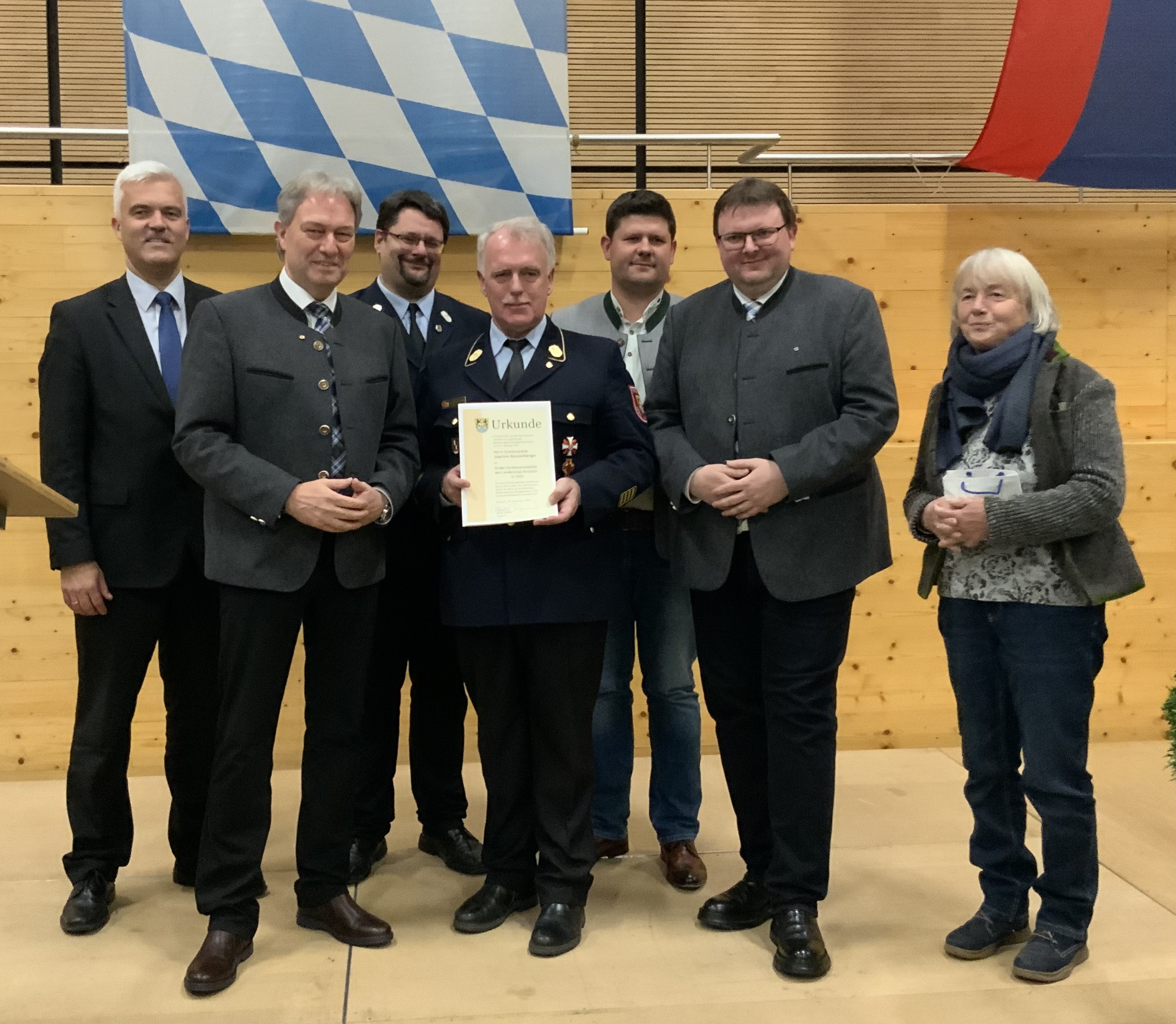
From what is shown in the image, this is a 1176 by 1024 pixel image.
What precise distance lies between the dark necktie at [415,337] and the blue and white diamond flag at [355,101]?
0.87 meters

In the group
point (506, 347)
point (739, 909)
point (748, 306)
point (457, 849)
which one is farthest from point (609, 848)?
point (748, 306)

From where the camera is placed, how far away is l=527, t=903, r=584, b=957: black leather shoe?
2486 millimetres

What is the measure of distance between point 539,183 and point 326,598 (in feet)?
6.28

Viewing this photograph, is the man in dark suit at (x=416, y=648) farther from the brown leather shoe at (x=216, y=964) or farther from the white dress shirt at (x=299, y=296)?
the brown leather shoe at (x=216, y=964)

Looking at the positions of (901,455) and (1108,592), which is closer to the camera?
(1108,592)

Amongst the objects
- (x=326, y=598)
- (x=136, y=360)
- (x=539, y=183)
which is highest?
(x=539, y=183)

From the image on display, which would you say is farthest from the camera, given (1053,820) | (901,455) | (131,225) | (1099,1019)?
(901,455)

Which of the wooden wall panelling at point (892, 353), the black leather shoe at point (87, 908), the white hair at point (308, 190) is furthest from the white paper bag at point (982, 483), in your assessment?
the black leather shoe at point (87, 908)

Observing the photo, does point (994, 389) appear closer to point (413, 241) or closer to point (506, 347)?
point (506, 347)

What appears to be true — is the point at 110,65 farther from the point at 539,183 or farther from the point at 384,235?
the point at 384,235

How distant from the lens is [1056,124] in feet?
12.8

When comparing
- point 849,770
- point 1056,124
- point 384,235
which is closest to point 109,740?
point 384,235

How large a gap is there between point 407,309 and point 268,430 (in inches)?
27.9

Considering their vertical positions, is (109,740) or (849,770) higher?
(109,740)
